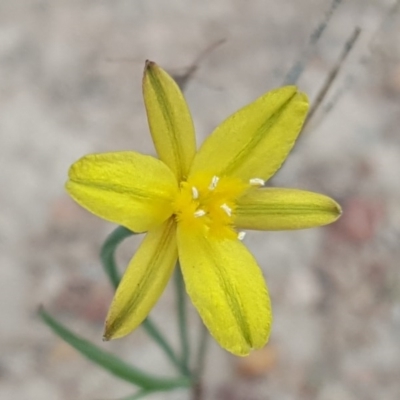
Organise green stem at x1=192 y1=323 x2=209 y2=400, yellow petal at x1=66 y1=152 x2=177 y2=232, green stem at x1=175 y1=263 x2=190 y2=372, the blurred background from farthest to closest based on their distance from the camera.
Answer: the blurred background < green stem at x1=192 y1=323 x2=209 y2=400 < green stem at x1=175 y1=263 x2=190 y2=372 < yellow petal at x1=66 y1=152 x2=177 y2=232

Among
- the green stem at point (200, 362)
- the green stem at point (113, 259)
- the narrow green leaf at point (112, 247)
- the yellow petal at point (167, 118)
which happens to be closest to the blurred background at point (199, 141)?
the green stem at point (200, 362)

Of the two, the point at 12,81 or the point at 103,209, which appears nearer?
the point at 103,209

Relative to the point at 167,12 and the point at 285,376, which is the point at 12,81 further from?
the point at 285,376

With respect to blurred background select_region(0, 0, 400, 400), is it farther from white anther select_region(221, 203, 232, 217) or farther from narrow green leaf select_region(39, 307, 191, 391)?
white anther select_region(221, 203, 232, 217)

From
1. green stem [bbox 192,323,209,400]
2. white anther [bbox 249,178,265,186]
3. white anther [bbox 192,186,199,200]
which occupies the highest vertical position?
white anther [bbox 249,178,265,186]

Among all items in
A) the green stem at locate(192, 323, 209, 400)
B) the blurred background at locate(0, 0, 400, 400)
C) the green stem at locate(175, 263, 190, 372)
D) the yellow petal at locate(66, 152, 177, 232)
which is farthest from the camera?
the blurred background at locate(0, 0, 400, 400)

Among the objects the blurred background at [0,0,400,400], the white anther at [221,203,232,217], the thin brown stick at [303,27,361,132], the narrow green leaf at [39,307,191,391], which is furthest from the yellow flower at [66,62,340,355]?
the blurred background at [0,0,400,400]

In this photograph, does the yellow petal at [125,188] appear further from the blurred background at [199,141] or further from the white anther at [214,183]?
the blurred background at [199,141]

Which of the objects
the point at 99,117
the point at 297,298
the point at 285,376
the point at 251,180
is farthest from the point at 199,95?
the point at 251,180
